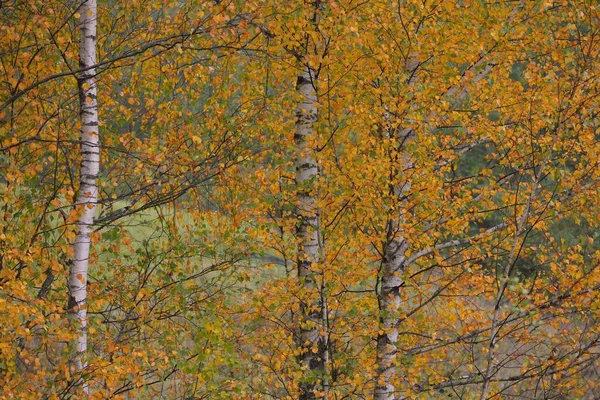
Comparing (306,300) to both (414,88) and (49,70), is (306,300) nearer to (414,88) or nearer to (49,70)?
(414,88)

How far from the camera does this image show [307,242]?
7.22 m

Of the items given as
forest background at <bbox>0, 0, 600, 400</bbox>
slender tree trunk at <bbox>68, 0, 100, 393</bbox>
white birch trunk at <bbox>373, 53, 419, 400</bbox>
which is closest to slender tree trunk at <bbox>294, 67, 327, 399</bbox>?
forest background at <bbox>0, 0, 600, 400</bbox>

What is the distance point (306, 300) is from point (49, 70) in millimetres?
3095

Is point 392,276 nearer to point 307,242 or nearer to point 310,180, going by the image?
point 307,242

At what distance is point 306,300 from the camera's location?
7059 millimetres

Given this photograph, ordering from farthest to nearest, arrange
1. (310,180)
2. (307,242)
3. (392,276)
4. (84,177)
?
A: (392,276) < (307,242) < (310,180) < (84,177)

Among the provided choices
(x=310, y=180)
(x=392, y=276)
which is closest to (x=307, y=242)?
(x=310, y=180)

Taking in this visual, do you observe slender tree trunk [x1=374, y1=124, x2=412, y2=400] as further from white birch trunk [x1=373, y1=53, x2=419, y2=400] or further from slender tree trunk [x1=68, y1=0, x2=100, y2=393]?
slender tree trunk [x1=68, y1=0, x2=100, y2=393]

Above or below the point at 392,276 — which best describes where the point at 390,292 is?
below

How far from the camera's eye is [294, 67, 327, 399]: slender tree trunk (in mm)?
7020

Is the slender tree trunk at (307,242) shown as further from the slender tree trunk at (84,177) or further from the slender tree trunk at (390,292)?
the slender tree trunk at (84,177)

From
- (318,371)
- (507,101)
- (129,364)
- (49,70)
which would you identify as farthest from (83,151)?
(507,101)

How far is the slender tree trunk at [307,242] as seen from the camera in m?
7.02

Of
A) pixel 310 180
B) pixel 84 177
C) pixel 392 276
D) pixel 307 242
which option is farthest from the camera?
pixel 392 276
